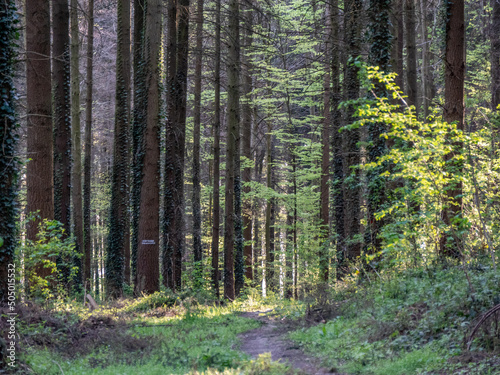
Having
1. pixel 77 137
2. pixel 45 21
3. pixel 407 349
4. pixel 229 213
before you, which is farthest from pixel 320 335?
pixel 77 137

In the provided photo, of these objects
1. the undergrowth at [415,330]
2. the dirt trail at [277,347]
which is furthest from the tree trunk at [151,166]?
the undergrowth at [415,330]

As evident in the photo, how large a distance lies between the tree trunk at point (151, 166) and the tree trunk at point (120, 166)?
12.9 ft

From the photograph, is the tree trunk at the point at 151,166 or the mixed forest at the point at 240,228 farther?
the tree trunk at the point at 151,166

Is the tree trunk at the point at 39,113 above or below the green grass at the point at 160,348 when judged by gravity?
above

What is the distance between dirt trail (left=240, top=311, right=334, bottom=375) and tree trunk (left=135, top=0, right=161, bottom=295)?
4.36 metres

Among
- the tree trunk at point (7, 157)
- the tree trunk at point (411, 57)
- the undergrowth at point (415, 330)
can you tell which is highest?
the tree trunk at point (411, 57)

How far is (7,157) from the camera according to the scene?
679 centimetres

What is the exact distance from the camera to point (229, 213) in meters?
16.2

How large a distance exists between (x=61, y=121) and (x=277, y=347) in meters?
11.8

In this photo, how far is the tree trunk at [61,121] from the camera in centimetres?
1454

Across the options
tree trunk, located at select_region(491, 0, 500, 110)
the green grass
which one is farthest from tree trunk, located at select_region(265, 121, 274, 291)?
the green grass

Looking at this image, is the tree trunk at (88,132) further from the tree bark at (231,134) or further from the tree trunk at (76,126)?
the tree bark at (231,134)

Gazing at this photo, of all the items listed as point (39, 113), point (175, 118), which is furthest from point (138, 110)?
point (39, 113)

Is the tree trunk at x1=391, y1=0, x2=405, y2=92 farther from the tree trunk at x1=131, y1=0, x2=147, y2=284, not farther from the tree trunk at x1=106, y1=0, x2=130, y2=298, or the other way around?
the tree trunk at x1=106, y1=0, x2=130, y2=298
